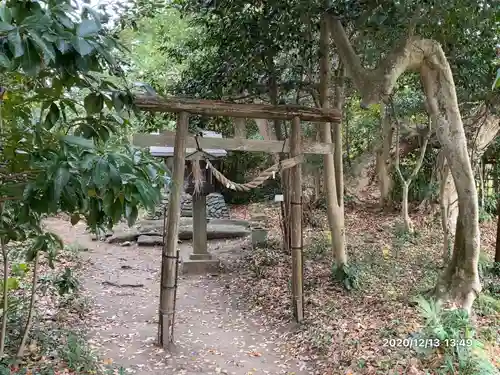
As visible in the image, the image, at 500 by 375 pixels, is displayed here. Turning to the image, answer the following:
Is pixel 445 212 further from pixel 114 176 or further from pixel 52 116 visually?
pixel 114 176

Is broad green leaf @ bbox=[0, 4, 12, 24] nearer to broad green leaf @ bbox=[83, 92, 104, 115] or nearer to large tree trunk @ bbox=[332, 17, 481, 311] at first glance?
broad green leaf @ bbox=[83, 92, 104, 115]

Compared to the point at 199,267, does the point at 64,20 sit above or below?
above

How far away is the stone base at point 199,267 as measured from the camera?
832cm

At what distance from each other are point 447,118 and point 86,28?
14.4 feet

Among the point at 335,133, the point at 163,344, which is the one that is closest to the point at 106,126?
the point at 163,344

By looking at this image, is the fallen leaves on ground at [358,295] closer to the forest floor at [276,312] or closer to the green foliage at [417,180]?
the forest floor at [276,312]

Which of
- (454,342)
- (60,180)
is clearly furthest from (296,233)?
(60,180)

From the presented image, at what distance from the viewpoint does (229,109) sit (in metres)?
4.96

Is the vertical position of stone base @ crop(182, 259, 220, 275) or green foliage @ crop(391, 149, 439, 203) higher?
green foliage @ crop(391, 149, 439, 203)

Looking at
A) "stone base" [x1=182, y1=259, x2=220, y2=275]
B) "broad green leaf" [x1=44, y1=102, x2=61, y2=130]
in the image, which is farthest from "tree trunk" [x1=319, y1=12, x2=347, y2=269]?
"broad green leaf" [x1=44, y1=102, x2=61, y2=130]

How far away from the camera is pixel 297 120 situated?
5.33 meters

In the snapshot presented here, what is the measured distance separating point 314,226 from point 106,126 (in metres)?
8.44

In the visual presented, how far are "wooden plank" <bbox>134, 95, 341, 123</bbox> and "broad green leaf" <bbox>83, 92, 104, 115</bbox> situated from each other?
227 centimetres

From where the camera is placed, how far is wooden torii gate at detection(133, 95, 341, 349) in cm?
475
